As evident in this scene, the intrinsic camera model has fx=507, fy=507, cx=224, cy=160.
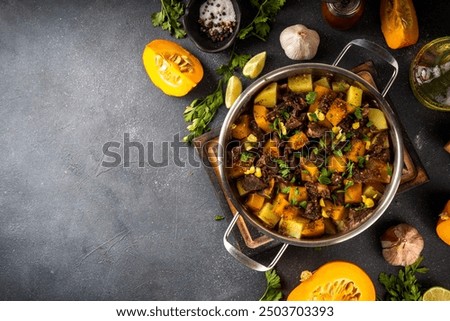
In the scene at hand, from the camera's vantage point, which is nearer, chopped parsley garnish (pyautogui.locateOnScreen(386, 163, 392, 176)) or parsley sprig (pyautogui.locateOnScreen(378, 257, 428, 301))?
chopped parsley garnish (pyautogui.locateOnScreen(386, 163, 392, 176))

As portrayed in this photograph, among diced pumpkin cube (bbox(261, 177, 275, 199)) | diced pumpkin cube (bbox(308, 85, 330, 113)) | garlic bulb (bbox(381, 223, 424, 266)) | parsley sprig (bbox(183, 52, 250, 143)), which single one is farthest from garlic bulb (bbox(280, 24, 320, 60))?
garlic bulb (bbox(381, 223, 424, 266))

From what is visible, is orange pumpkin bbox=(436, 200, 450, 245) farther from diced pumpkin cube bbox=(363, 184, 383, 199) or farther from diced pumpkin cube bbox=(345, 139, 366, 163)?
diced pumpkin cube bbox=(345, 139, 366, 163)

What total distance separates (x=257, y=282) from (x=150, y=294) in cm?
57

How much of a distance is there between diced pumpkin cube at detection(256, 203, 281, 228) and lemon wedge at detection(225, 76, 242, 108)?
579 mm

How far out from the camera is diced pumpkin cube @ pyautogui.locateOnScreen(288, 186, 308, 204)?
7.29 feet

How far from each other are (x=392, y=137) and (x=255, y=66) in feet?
2.42

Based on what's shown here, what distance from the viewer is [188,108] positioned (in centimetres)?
258

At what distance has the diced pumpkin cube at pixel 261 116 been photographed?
226 cm

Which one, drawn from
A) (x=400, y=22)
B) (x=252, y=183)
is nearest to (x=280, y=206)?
(x=252, y=183)

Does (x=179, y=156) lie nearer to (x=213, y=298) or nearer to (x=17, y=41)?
(x=213, y=298)

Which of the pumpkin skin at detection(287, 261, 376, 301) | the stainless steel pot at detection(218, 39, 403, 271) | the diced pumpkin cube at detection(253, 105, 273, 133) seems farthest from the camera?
the pumpkin skin at detection(287, 261, 376, 301)

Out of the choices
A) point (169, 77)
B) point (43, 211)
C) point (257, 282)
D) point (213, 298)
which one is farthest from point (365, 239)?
point (43, 211)

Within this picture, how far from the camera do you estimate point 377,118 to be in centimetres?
223

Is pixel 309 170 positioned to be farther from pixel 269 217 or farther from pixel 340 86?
pixel 340 86
